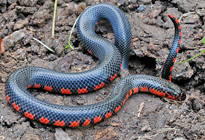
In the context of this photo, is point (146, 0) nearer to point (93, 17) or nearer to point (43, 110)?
point (93, 17)

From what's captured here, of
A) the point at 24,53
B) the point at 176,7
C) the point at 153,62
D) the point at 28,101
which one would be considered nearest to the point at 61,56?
the point at 24,53

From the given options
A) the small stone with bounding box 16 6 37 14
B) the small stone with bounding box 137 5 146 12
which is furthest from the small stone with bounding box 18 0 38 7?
the small stone with bounding box 137 5 146 12

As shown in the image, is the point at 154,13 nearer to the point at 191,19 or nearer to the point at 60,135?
the point at 191,19

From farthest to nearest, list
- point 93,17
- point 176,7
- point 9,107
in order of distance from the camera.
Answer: point 176,7 → point 93,17 → point 9,107

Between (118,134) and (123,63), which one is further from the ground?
(123,63)

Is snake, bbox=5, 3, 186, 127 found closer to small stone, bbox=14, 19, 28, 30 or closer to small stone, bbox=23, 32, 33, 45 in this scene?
small stone, bbox=23, 32, 33, 45
